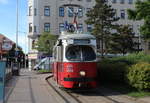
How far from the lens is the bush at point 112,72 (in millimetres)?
19453

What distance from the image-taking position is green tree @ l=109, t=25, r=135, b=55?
64125 millimetres

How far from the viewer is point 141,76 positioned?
52.4 feet

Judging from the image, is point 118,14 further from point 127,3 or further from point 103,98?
point 103,98

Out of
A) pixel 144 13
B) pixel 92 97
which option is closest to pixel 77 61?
pixel 92 97

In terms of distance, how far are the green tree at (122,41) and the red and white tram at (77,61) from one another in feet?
146

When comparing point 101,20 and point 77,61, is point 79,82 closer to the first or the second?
point 77,61

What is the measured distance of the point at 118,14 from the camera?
270 ft

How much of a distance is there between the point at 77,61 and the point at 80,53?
597mm

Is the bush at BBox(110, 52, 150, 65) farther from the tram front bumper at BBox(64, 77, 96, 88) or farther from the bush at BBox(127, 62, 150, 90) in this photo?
the bush at BBox(127, 62, 150, 90)

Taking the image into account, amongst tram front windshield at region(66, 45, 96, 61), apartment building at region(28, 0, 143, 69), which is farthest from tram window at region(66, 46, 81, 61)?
apartment building at region(28, 0, 143, 69)

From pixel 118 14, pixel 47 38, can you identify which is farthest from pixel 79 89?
pixel 118 14

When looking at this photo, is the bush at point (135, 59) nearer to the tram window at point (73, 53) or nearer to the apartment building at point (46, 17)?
the tram window at point (73, 53)

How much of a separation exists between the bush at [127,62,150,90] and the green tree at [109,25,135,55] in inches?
1825

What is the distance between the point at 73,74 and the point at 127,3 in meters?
67.1
